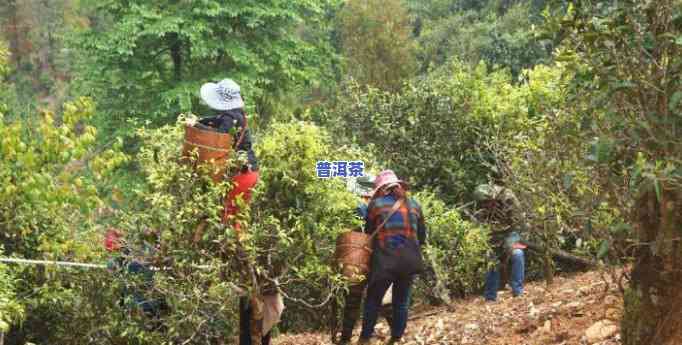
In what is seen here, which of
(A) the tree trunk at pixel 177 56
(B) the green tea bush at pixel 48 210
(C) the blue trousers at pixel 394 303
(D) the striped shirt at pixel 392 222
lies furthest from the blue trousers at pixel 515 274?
(A) the tree trunk at pixel 177 56

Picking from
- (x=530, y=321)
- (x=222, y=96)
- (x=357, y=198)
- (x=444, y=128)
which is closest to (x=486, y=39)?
(x=444, y=128)

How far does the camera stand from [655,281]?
5.17 metres

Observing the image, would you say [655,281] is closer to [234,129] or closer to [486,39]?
[234,129]

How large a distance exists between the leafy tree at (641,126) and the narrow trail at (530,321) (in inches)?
14.3

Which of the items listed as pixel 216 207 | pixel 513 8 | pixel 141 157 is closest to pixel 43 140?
pixel 141 157

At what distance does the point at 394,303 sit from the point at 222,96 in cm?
244

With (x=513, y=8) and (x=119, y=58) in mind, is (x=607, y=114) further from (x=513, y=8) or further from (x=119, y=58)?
(x=513, y=8)

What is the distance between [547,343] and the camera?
6.45 meters

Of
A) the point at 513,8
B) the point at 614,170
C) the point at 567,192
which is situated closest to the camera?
the point at 614,170

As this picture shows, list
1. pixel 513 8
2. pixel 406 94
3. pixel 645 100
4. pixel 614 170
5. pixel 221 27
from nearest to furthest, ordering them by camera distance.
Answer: pixel 645 100 → pixel 614 170 → pixel 406 94 → pixel 221 27 → pixel 513 8

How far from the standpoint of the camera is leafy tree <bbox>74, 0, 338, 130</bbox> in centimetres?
1927

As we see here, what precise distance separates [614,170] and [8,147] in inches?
155

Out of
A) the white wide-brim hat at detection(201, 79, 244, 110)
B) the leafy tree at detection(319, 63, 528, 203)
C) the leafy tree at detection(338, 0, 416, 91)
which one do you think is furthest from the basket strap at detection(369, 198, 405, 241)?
the leafy tree at detection(338, 0, 416, 91)

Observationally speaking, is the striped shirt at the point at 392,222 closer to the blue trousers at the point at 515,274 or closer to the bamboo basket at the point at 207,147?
the bamboo basket at the point at 207,147
